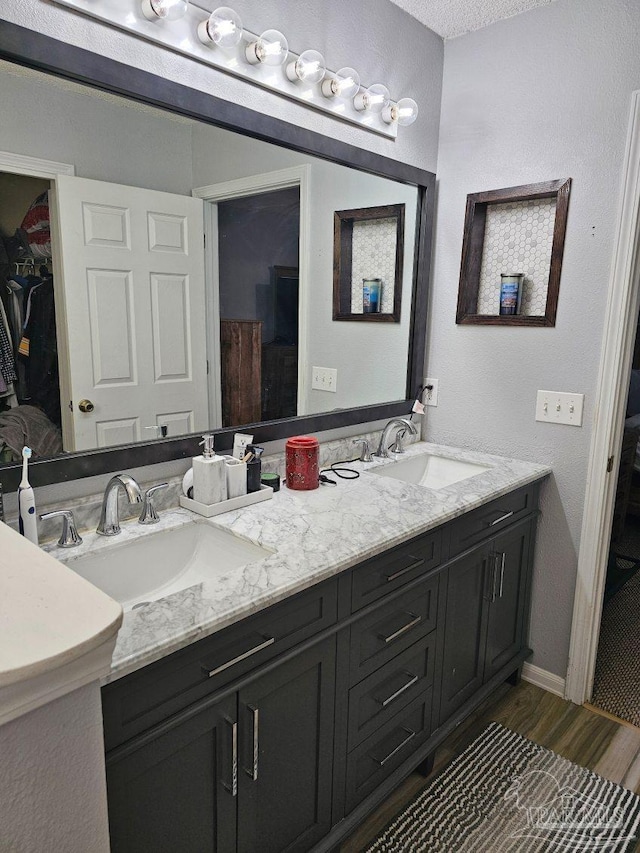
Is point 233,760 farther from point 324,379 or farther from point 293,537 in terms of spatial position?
point 324,379

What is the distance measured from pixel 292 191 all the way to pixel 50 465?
3.71 ft

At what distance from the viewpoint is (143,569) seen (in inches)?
56.5

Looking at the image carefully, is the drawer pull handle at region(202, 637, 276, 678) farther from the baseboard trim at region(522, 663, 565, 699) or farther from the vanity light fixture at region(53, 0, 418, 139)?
→ the baseboard trim at region(522, 663, 565, 699)

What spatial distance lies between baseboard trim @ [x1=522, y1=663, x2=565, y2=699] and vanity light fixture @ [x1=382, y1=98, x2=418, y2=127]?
6.99 ft

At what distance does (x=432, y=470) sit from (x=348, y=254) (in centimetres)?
90

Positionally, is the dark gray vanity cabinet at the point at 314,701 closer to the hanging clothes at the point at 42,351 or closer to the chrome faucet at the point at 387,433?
the chrome faucet at the point at 387,433

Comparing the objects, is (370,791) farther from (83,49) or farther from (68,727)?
(83,49)

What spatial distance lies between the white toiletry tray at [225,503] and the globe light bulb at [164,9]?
3.93 ft

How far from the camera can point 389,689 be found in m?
1.62

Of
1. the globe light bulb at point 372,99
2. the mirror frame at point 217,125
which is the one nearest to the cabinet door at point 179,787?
the mirror frame at point 217,125

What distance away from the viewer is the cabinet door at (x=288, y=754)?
4.00ft

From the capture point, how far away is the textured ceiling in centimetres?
199

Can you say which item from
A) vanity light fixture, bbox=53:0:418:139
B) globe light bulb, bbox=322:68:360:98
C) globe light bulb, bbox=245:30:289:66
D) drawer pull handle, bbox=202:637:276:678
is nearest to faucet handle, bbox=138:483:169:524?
drawer pull handle, bbox=202:637:276:678

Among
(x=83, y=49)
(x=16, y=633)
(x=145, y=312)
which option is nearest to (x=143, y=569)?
(x=145, y=312)
